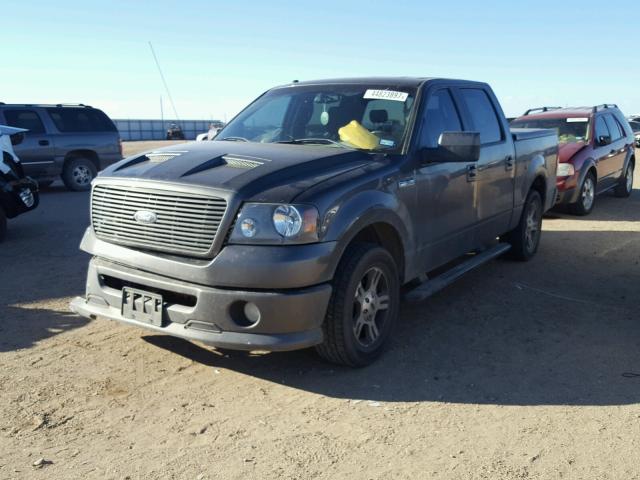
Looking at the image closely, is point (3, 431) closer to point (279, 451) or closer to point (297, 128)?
point (279, 451)

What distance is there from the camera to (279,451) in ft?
10.9

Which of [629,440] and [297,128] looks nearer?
[629,440]

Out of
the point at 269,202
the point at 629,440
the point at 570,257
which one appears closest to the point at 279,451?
the point at 269,202

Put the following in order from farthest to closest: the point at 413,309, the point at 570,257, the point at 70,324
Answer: the point at 570,257
the point at 413,309
the point at 70,324

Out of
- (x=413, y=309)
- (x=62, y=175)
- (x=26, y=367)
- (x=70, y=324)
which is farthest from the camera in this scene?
(x=62, y=175)

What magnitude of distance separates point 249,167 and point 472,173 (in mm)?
2343

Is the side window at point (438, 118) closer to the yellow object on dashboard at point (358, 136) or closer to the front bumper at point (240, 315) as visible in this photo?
the yellow object on dashboard at point (358, 136)

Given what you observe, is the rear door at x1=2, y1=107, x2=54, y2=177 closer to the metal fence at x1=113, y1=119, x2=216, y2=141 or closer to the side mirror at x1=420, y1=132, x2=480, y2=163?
the side mirror at x1=420, y1=132, x2=480, y2=163

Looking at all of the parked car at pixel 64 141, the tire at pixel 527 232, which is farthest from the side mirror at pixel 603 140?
the parked car at pixel 64 141

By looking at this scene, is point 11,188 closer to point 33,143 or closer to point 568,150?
point 33,143

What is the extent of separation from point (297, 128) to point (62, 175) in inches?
422

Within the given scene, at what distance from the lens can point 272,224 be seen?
3762mm

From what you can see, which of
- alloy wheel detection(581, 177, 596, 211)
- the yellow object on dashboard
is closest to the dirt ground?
the yellow object on dashboard

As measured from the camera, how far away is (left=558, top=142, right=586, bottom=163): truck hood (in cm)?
1056
